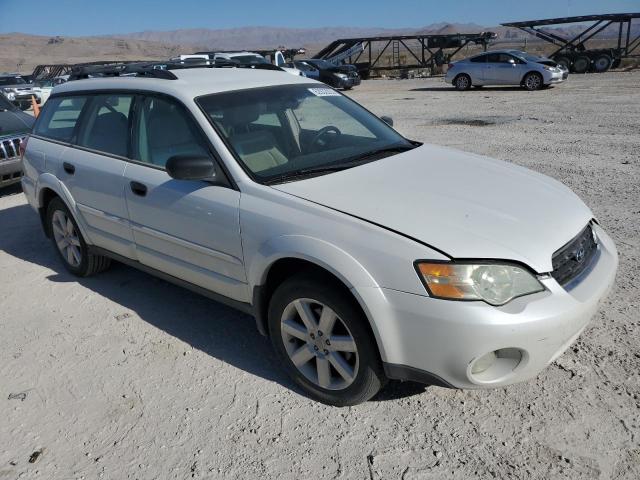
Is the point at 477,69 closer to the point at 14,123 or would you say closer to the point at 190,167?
the point at 14,123

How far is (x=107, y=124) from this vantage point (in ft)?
14.4

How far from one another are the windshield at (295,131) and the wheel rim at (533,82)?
17749 millimetres

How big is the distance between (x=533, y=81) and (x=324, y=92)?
1804 centimetres

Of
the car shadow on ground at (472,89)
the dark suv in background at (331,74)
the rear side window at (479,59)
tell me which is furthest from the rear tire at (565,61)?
the dark suv in background at (331,74)

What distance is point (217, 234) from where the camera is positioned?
333 cm

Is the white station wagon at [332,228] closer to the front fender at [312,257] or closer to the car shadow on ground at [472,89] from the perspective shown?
the front fender at [312,257]

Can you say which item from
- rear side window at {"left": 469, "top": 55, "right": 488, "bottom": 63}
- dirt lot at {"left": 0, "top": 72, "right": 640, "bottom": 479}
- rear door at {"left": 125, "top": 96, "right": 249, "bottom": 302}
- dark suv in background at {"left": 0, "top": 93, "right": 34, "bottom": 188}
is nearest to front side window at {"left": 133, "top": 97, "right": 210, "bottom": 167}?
rear door at {"left": 125, "top": 96, "right": 249, "bottom": 302}

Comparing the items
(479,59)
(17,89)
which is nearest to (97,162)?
(17,89)

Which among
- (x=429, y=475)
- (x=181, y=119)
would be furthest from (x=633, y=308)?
(x=181, y=119)

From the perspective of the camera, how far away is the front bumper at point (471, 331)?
2484 millimetres

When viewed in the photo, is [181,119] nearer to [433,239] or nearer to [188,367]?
[188,367]

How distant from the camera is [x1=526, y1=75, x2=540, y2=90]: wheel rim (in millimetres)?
19998

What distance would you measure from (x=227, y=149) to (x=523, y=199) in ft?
5.56

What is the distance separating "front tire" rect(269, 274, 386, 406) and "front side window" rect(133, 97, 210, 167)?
3.54ft
